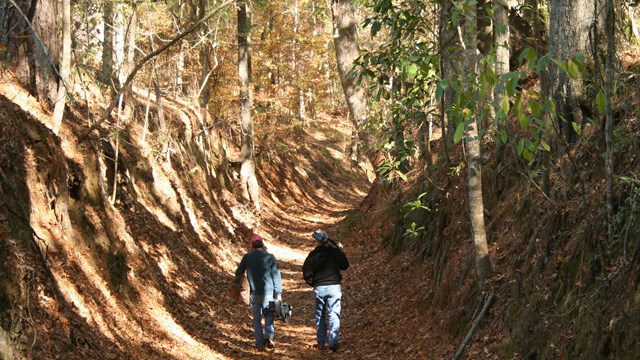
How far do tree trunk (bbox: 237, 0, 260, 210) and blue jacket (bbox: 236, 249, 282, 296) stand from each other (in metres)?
13.2

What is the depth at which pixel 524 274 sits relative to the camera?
761cm

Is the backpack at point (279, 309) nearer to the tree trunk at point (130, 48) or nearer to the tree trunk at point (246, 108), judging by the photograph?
the tree trunk at point (130, 48)

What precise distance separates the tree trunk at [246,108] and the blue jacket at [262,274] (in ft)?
43.4

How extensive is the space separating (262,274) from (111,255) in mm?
2317

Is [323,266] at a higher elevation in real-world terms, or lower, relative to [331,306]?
higher

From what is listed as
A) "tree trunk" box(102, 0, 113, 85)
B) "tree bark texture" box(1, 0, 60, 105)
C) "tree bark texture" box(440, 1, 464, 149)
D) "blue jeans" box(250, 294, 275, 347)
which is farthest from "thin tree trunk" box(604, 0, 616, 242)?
"tree trunk" box(102, 0, 113, 85)

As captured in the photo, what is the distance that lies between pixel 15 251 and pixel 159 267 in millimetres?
5272

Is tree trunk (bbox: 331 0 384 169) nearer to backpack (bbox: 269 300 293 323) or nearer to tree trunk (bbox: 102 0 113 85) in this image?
tree trunk (bbox: 102 0 113 85)

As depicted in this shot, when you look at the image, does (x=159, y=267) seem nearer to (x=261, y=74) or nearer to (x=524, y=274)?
(x=524, y=274)

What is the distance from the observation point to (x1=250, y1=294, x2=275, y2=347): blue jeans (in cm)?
1081

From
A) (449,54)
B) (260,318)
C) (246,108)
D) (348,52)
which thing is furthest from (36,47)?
(246,108)

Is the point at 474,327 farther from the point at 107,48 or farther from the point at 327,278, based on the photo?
the point at 107,48

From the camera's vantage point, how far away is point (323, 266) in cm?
1088

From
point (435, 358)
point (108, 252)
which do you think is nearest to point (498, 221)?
point (435, 358)
